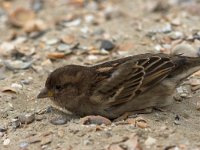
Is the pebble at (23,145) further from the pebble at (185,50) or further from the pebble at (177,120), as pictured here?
the pebble at (185,50)

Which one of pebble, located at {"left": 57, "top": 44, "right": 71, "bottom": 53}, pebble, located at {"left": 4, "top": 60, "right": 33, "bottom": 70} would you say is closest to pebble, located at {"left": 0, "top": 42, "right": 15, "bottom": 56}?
pebble, located at {"left": 4, "top": 60, "right": 33, "bottom": 70}

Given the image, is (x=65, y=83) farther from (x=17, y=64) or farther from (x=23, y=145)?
(x=17, y=64)

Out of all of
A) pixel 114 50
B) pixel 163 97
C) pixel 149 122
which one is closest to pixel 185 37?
pixel 114 50

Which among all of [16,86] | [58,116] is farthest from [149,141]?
[16,86]

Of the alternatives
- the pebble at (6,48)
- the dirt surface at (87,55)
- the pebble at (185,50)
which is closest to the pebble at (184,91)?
the dirt surface at (87,55)

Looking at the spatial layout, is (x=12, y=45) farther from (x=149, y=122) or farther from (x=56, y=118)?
(x=149, y=122)
